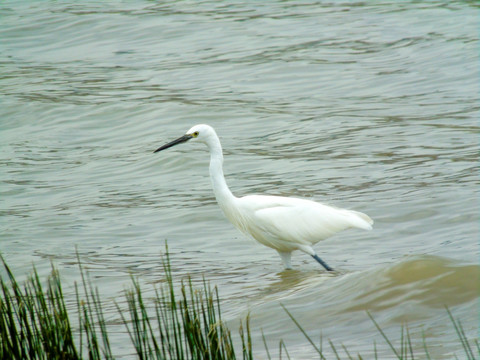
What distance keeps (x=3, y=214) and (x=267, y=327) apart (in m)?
4.48

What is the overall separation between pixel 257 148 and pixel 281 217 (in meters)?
3.79

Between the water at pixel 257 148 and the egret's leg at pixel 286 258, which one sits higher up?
the water at pixel 257 148

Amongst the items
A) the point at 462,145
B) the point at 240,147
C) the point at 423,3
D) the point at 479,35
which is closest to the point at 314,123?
the point at 240,147

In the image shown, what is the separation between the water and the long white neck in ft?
1.69

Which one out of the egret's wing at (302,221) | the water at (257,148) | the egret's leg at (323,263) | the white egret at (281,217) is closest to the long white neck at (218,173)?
the white egret at (281,217)

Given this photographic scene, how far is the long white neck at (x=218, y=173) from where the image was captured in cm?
629

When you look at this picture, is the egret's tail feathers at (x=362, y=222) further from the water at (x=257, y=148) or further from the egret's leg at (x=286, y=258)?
the egret's leg at (x=286, y=258)

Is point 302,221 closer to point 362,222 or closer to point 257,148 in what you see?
point 362,222

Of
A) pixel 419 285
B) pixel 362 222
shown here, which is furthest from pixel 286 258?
pixel 419 285

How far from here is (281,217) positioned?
624 cm

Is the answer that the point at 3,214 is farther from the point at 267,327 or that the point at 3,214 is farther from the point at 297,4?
the point at 297,4

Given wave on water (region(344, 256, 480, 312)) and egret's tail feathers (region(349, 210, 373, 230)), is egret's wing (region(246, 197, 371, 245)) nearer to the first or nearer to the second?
egret's tail feathers (region(349, 210, 373, 230))

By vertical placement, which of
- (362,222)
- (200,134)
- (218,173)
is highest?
(200,134)

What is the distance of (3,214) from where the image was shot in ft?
26.8
